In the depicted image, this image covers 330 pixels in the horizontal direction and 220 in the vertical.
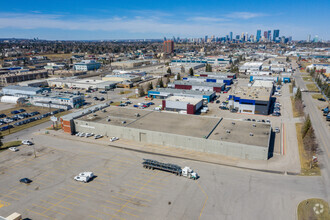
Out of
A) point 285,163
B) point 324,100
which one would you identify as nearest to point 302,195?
point 285,163

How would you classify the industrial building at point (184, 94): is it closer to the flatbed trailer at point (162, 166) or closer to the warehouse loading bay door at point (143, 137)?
the warehouse loading bay door at point (143, 137)

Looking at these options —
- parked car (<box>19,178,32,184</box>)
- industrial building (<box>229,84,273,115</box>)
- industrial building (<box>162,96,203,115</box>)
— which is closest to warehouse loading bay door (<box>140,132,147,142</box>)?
industrial building (<box>162,96,203,115</box>)

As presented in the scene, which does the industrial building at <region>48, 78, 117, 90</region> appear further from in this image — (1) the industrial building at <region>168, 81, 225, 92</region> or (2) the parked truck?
(2) the parked truck

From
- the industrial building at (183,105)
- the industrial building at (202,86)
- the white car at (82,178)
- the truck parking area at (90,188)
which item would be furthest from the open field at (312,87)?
the white car at (82,178)

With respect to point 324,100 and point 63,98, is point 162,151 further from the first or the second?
point 324,100

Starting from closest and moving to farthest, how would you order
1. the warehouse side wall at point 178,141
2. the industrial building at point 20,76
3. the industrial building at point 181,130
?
the warehouse side wall at point 178,141, the industrial building at point 181,130, the industrial building at point 20,76

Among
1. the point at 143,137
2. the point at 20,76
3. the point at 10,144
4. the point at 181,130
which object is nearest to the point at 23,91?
the point at 20,76
